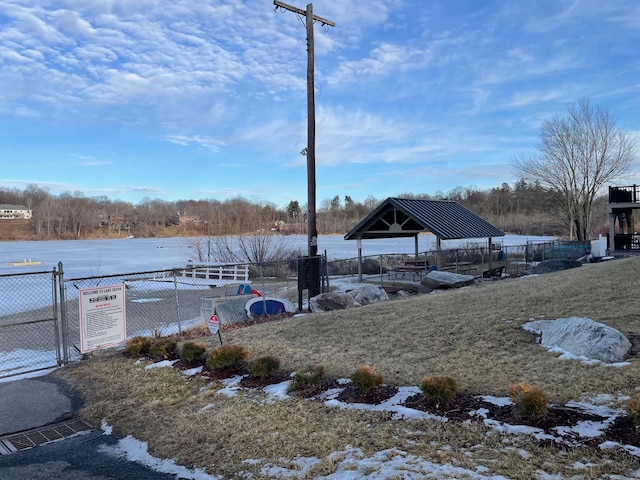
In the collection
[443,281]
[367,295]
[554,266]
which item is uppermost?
[554,266]

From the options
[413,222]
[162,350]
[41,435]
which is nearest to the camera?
[41,435]

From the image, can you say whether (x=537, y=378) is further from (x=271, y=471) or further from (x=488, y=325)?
(x=271, y=471)

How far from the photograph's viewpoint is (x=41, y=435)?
4.80 m

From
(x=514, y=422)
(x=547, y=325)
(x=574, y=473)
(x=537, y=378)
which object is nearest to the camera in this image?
(x=574, y=473)

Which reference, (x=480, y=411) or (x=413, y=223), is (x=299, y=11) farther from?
(x=480, y=411)

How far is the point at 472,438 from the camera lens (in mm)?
3723

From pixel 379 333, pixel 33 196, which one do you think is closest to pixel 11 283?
pixel 379 333

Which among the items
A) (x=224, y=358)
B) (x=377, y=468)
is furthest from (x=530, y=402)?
(x=224, y=358)

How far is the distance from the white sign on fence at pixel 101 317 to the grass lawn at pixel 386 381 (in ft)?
1.03

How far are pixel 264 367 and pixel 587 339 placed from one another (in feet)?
12.7

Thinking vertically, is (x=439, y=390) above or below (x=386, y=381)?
above

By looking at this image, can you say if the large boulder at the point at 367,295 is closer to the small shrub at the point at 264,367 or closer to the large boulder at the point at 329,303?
the large boulder at the point at 329,303

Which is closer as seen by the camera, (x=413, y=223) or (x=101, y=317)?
(x=101, y=317)

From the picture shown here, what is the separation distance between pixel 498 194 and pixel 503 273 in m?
73.5
